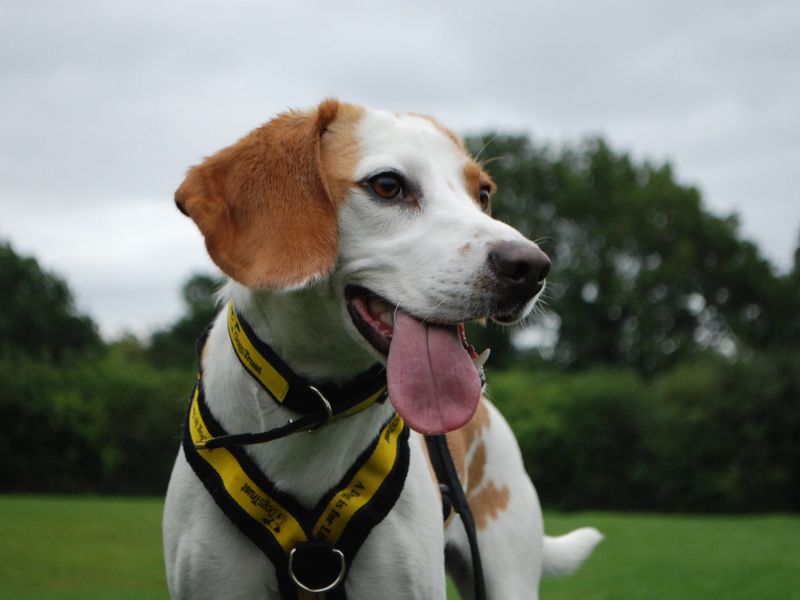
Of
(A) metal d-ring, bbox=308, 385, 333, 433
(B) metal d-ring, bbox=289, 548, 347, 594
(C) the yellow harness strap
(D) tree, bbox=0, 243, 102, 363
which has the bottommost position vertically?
(B) metal d-ring, bbox=289, 548, 347, 594

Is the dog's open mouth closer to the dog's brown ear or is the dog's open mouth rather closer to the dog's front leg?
the dog's brown ear

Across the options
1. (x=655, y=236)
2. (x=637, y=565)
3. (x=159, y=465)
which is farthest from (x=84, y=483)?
(x=655, y=236)

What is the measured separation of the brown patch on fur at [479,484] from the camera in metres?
4.29

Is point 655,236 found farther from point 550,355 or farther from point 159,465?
point 159,465

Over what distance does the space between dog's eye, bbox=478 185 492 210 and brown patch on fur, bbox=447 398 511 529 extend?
103 centimetres

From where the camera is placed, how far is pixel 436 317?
3.00m

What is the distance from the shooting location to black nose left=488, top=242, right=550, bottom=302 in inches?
115

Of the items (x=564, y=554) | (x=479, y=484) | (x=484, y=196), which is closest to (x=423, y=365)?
(x=484, y=196)

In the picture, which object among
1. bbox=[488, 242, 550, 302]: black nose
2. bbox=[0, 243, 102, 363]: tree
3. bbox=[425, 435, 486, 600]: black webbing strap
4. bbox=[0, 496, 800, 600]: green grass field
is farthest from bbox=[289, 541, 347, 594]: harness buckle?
bbox=[0, 243, 102, 363]: tree

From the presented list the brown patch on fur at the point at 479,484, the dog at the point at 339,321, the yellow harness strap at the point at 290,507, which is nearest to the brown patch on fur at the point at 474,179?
the dog at the point at 339,321

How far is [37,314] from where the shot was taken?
44.9m

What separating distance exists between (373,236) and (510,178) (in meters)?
41.7

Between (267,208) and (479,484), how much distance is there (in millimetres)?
1879

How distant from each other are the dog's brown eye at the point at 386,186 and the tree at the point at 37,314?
4395 centimetres
